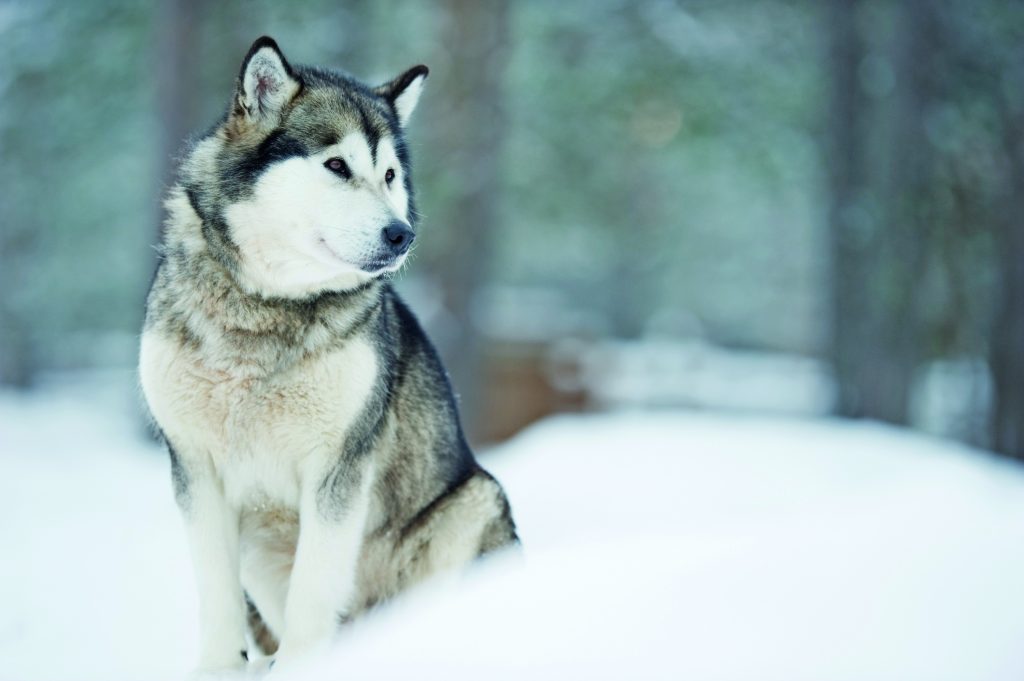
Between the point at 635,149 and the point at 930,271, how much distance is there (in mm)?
6236

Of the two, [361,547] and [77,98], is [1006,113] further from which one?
[77,98]

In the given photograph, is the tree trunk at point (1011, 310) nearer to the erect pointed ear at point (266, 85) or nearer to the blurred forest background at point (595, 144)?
the blurred forest background at point (595, 144)

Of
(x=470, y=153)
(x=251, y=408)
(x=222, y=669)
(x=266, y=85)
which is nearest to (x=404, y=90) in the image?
(x=266, y=85)

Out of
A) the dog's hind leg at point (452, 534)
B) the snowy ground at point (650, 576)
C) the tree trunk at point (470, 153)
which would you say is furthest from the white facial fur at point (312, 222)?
the tree trunk at point (470, 153)

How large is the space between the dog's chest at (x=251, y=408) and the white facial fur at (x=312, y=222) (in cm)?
28

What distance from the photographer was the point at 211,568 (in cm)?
301

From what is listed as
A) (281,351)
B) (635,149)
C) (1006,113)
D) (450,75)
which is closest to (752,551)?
(281,351)

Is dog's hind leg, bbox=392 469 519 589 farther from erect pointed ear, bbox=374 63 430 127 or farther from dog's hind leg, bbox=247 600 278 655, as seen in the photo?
erect pointed ear, bbox=374 63 430 127

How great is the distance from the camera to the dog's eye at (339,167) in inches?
117

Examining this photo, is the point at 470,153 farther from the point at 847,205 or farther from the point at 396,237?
the point at 396,237

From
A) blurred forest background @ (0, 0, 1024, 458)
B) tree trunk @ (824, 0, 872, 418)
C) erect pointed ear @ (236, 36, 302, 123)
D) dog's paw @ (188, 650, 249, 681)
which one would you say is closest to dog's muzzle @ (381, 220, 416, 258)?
erect pointed ear @ (236, 36, 302, 123)

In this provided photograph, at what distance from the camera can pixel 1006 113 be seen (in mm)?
8344

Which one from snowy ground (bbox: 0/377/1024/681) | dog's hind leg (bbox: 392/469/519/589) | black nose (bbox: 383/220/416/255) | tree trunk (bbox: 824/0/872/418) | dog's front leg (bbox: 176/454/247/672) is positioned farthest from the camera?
tree trunk (bbox: 824/0/872/418)

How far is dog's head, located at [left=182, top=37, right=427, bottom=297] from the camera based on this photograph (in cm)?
291
